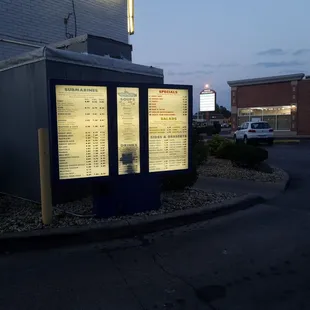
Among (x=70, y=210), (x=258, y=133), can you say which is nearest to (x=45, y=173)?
(x=70, y=210)

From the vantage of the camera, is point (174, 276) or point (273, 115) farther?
point (273, 115)

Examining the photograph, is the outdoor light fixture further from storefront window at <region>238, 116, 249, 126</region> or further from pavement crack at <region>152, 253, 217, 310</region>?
storefront window at <region>238, 116, 249, 126</region>

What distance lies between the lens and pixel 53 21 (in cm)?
1305

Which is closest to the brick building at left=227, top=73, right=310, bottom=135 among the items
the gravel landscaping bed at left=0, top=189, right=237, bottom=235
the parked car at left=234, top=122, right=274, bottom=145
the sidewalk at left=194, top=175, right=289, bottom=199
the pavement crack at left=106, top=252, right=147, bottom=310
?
the parked car at left=234, top=122, right=274, bottom=145

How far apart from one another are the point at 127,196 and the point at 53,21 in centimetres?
918

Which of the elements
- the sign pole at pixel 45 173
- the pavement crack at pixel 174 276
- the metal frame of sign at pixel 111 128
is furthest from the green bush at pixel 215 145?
the pavement crack at pixel 174 276

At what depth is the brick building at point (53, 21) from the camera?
38.0 feet

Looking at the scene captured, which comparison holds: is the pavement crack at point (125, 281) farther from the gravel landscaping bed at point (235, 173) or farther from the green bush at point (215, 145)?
the green bush at point (215, 145)

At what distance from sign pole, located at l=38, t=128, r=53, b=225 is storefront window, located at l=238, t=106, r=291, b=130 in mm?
35714

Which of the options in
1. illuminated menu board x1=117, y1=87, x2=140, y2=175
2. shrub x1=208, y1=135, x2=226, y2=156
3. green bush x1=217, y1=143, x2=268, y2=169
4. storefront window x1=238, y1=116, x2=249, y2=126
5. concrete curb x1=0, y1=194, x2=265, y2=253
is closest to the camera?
concrete curb x1=0, y1=194, x2=265, y2=253

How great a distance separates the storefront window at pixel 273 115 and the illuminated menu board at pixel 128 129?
1366 inches

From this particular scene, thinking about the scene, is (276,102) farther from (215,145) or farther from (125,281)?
(125,281)

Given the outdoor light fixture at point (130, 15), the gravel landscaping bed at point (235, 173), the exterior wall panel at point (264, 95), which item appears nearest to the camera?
the gravel landscaping bed at point (235, 173)

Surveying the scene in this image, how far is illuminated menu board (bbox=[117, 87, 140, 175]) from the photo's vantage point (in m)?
6.01
